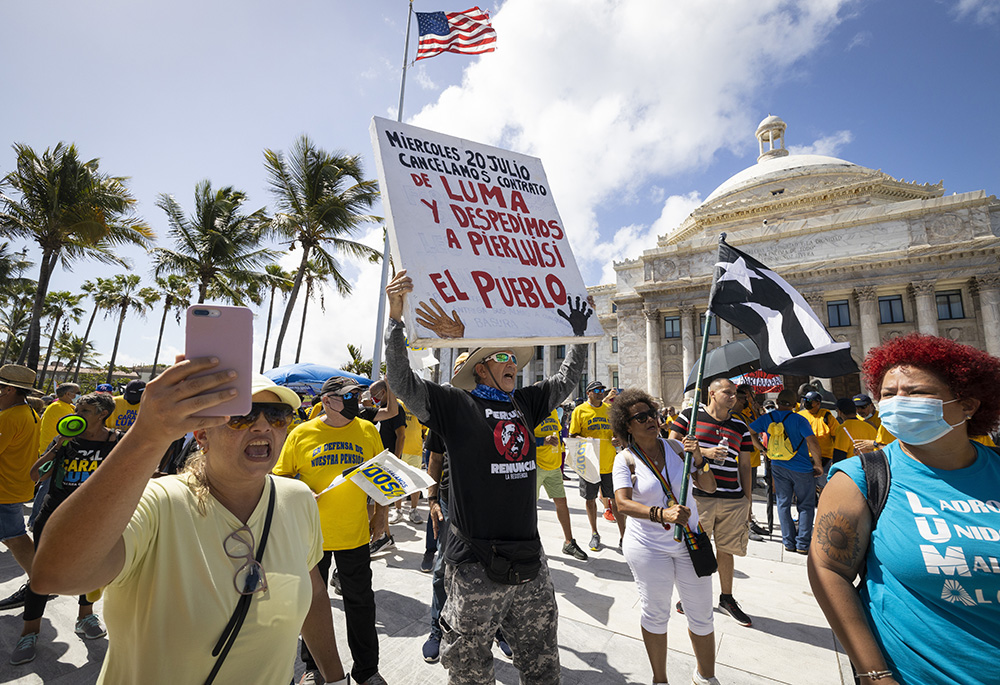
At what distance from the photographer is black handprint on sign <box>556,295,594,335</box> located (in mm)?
2756

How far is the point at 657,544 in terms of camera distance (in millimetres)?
2969

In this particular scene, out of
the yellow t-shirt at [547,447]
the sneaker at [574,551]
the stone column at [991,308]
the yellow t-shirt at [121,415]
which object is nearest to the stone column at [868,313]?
the stone column at [991,308]

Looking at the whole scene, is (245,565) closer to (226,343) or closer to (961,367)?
(226,343)

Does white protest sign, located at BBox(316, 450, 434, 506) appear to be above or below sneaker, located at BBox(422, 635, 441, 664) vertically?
above

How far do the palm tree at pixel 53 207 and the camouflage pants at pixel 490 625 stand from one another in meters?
19.1

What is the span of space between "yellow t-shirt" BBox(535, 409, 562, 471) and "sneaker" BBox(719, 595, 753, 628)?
225cm

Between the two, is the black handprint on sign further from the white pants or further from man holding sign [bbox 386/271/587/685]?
the white pants

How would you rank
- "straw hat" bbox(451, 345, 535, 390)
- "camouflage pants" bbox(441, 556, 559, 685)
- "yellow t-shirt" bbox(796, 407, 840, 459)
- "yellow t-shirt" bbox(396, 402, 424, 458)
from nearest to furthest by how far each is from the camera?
"camouflage pants" bbox(441, 556, 559, 685) < "straw hat" bbox(451, 345, 535, 390) < "yellow t-shirt" bbox(796, 407, 840, 459) < "yellow t-shirt" bbox(396, 402, 424, 458)

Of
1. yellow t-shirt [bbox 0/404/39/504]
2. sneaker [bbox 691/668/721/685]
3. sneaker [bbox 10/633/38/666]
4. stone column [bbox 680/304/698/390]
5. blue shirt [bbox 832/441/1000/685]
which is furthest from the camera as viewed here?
stone column [bbox 680/304/698/390]

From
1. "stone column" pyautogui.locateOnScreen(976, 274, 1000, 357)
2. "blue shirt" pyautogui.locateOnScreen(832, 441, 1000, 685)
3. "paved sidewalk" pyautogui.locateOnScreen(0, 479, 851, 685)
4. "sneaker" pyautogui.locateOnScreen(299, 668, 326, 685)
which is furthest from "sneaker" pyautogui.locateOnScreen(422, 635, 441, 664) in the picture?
"stone column" pyautogui.locateOnScreen(976, 274, 1000, 357)

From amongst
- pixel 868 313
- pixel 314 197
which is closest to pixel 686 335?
pixel 868 313

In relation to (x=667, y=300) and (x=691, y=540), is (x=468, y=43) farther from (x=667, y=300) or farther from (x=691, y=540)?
(x=667, y=300)

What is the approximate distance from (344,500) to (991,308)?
36.6m

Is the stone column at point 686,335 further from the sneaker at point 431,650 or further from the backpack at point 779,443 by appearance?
the sneaker at point 431,650
